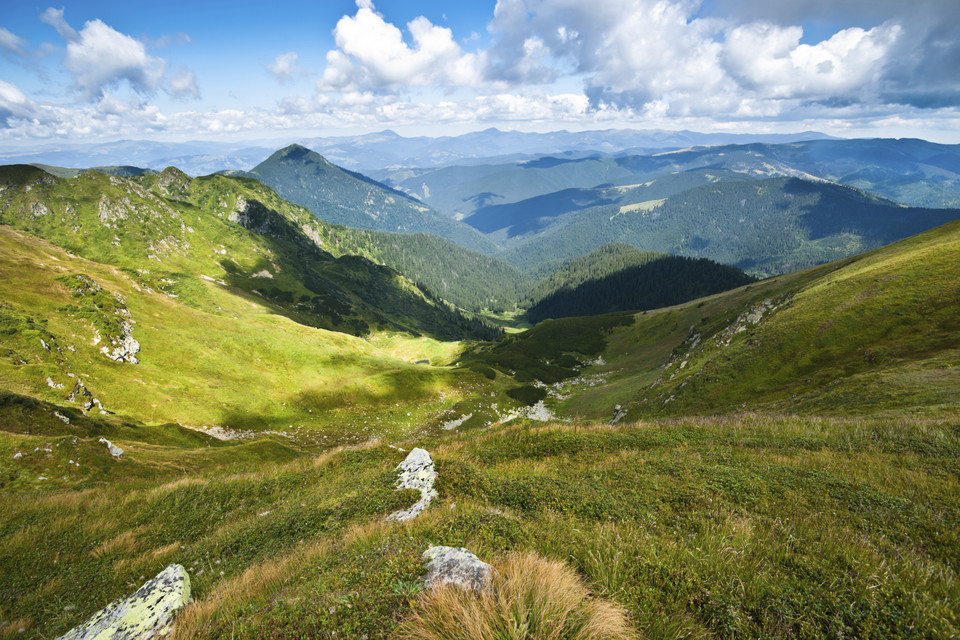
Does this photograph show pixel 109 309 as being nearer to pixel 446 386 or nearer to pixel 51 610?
pixel 446 386

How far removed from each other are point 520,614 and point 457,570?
1596mm

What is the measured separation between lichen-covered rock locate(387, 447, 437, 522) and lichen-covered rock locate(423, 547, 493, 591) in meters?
3.89

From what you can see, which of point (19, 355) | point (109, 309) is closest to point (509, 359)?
point (109, 309)

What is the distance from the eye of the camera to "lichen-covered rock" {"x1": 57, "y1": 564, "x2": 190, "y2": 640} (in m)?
6.19

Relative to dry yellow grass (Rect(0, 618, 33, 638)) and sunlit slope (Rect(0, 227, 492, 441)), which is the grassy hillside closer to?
dry yellow grass (Rect(0, 618, 33, 638))

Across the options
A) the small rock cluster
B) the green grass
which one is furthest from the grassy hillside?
the small rock cluster

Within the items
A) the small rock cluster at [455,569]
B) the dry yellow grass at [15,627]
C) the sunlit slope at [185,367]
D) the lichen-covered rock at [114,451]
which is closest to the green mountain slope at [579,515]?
the dry yellow grass at [15,627]

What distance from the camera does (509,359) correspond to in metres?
122

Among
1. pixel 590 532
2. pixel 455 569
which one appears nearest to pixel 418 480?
pixel 590 532

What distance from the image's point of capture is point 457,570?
565cm

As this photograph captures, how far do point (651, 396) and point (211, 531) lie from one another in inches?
1957

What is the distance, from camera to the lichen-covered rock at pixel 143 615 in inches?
244

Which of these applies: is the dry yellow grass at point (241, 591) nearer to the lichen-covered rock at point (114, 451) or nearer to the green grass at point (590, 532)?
the green grass at point (590, 532)

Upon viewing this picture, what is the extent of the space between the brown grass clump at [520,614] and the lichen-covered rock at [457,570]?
0.24 m
